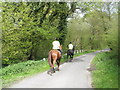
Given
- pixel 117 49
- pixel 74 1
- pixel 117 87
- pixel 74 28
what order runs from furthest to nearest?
pixel 74 28 → pixel 74 1 → pixel 117 49 → pixel 117 87

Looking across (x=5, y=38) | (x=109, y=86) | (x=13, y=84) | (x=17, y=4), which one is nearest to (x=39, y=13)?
(x=17, y=4)

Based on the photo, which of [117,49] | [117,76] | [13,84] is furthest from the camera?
[117,49]

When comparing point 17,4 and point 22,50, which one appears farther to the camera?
point 17,4

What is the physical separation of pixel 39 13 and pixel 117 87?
18.3 meters

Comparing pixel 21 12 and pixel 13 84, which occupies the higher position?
pixel 21 12

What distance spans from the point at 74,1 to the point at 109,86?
62.3ft

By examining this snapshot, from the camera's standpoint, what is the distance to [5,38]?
17531 mm

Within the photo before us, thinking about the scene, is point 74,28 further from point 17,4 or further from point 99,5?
point 17,4

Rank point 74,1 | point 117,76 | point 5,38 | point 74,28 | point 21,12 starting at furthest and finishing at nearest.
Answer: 1. point 74,28
2. point 74,1
3. point 21,12
4. point 5,38
5. point 117,76

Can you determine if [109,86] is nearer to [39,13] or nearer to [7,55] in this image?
[7,55]

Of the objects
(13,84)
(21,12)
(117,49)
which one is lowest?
(13,84)

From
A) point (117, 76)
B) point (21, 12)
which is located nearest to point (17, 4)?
point (21, 12)

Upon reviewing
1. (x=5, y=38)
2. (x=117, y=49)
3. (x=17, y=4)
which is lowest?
(x=117, y=49)

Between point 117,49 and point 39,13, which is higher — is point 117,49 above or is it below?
below
